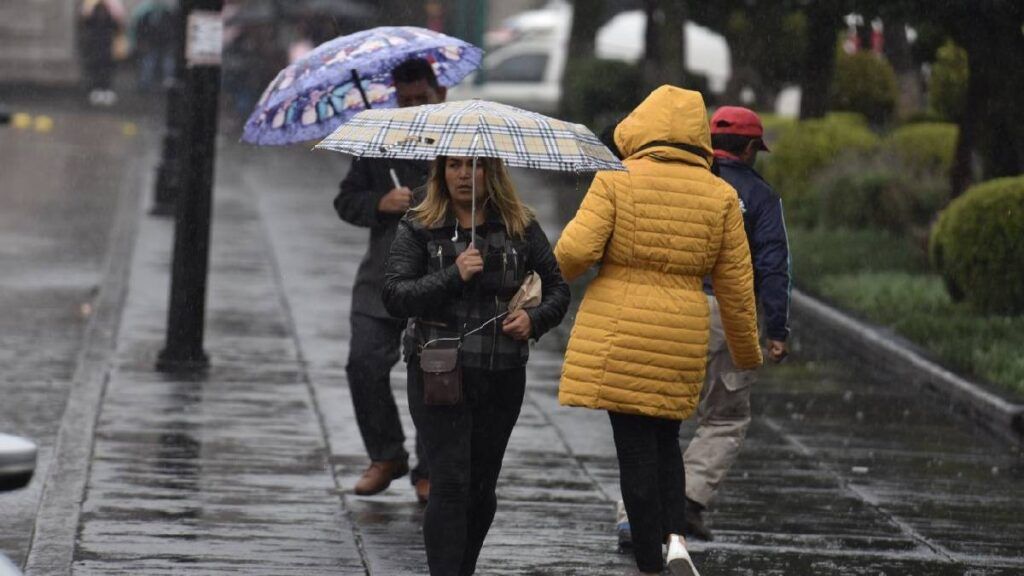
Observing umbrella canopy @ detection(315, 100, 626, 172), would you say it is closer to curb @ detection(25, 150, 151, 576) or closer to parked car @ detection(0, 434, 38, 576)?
curb @ detection(25, 150, 151, 576)

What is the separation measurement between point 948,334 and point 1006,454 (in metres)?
Answer: 2.68

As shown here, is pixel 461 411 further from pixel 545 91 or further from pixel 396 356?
pixel 545 91

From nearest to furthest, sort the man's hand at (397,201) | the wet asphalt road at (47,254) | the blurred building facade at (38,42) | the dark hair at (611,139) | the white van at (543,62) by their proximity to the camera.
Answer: the dark hair at (611,139), the man's hand at (397,201), the wet asphalt road at (47,254), the white van at (543,62), the blurred building facade at (38,42)

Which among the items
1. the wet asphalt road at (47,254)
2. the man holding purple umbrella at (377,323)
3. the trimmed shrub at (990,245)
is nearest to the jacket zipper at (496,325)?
the man holding purple umbrella at (377,323)

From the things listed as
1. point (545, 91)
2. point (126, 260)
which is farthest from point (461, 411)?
point (545, 91)

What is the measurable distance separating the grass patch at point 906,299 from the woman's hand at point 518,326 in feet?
17.9

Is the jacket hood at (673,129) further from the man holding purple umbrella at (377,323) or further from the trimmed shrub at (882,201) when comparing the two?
the trimmed shrub at (882,201)

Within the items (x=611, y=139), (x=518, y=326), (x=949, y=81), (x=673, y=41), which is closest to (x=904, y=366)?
(x=611, y=139)

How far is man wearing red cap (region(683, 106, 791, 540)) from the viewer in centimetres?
784

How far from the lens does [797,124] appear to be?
20375mm

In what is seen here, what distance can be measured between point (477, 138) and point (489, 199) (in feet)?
0.92

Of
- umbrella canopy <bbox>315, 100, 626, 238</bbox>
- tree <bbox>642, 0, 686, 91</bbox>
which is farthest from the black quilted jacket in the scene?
tree <bbox>642, 0, 686, 91</bbox>

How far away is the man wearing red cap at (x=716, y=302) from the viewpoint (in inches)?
309

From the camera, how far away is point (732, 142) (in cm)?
802
